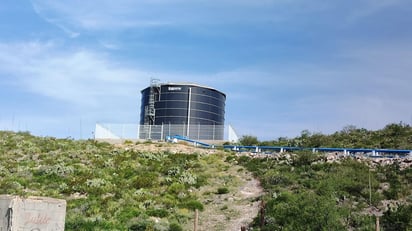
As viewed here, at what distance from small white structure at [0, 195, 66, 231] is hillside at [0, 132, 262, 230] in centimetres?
420

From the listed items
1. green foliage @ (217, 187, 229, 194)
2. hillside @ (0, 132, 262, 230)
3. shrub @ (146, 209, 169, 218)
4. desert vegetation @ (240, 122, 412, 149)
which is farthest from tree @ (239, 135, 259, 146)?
shrub @ (146, 209, 169, 218)

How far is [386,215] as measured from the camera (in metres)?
18.6

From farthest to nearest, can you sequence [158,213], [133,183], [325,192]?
[133,183], [325,192], [158,213]

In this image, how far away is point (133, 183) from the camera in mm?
26625

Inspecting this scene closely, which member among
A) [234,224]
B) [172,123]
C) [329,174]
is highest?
[172,123]

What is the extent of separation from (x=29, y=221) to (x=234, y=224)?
9008mm

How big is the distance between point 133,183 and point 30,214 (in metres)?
12.7

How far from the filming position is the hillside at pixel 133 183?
68.6 feet

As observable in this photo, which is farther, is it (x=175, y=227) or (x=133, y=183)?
(x=133, y=183)

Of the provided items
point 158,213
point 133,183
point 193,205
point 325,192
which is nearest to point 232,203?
point 193,205

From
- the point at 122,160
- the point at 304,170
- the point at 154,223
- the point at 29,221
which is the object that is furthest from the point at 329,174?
the point at 29,221

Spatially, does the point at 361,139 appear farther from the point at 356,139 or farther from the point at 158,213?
the point at 158,213

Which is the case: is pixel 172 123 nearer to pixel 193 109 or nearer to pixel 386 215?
pixel 193 109

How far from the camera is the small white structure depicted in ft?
44.7
